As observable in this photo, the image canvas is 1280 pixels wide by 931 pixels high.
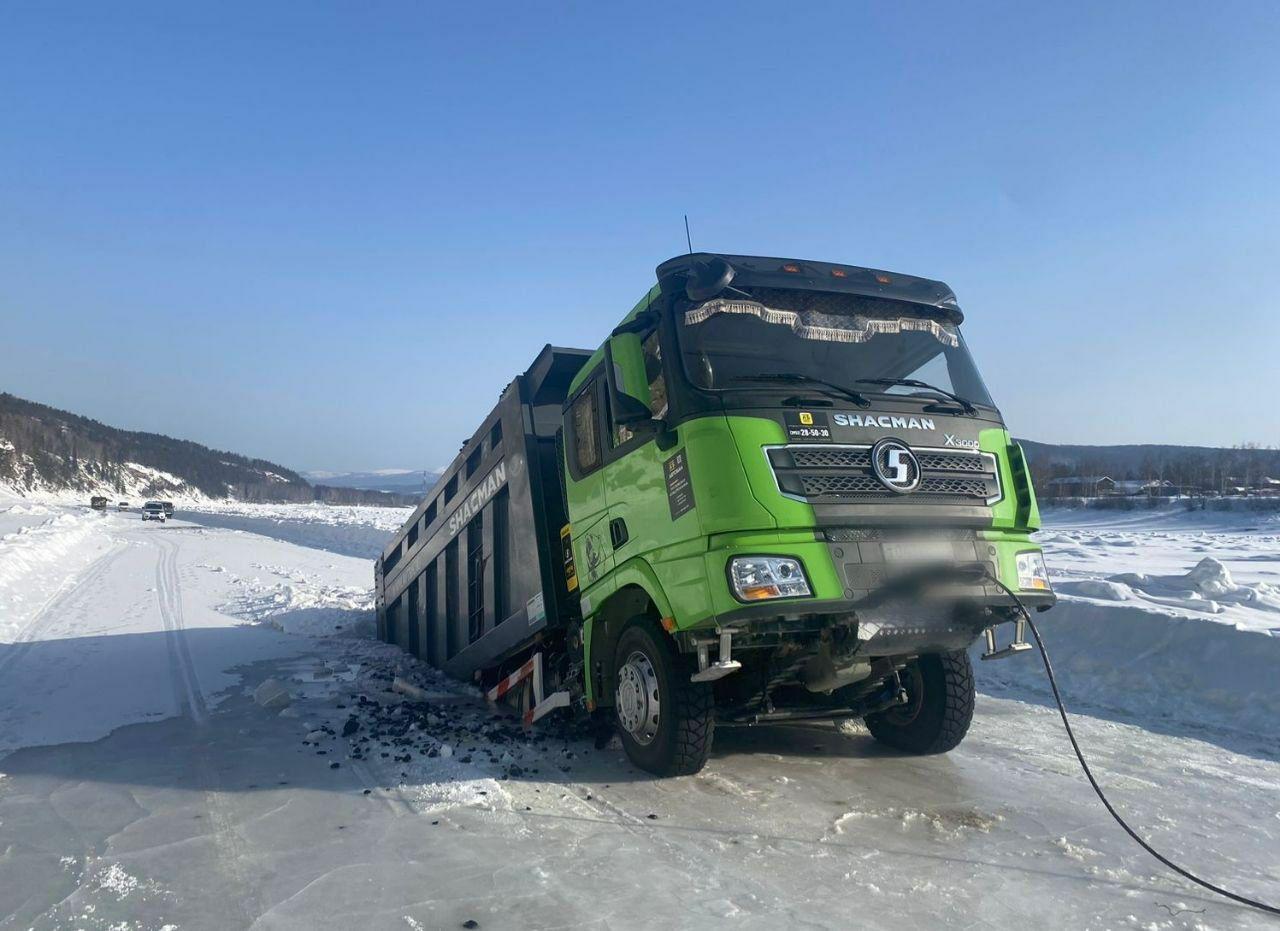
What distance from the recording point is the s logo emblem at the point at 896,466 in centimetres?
442

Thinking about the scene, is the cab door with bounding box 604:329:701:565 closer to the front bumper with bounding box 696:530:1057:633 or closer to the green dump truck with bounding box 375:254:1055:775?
the green dump truck with bounding box 375:254:1055:775

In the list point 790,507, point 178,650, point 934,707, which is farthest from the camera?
point 178,650

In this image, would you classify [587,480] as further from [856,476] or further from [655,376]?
[856,476]

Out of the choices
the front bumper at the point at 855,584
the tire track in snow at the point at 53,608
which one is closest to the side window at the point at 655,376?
the front bumper at the point at 855,584

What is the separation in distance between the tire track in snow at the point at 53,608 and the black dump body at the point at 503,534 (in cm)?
415

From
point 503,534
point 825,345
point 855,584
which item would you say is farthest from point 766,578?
point 503,534

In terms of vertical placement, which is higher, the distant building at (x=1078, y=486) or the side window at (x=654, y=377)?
the side window at (x=654, y=377)

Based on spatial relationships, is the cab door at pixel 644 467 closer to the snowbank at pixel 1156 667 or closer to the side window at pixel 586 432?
the side window at pixel 586 432

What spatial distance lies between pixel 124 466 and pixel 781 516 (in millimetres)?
156875

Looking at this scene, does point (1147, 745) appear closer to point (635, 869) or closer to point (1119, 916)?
point (1119, 916)

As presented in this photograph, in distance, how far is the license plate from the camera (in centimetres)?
434

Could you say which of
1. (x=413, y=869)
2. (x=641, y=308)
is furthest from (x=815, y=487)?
(x=413, y=869)

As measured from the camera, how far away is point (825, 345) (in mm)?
4895

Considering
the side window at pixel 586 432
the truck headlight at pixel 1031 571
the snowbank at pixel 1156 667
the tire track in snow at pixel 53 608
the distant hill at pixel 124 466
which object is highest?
the distant hill at pixel 124 466
